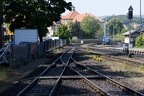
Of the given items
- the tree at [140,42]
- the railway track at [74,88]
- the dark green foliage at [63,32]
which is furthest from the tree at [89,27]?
the railway track at [74,88]

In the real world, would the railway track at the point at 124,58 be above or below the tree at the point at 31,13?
below

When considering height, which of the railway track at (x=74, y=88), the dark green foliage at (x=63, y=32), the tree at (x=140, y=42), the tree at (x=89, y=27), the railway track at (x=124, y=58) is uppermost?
the tree at (x=89, y=27)

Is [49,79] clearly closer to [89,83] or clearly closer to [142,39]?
[89,83]

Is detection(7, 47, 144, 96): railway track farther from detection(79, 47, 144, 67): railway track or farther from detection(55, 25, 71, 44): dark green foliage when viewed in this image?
detection(55, 25, 71, 44): dark green foliage

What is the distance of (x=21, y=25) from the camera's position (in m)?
43.6

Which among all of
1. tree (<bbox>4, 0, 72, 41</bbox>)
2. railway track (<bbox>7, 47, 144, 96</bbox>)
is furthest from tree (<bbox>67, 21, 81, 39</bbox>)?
railway track (<bbox>7, 47, 144, 96</bbox>)

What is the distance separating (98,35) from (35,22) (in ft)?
483

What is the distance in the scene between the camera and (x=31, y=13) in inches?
1631

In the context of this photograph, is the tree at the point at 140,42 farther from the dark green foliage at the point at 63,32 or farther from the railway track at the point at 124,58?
the dark green foliage at the point at 63,32

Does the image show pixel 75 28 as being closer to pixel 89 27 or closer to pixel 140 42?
pixel 89 27

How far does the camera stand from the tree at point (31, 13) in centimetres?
4050

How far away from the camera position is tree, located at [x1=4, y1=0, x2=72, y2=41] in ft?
133

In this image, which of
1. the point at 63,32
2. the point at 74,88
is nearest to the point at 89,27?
the point at 63,32

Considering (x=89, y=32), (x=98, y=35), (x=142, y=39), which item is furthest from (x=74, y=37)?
(x=142, y=39)
